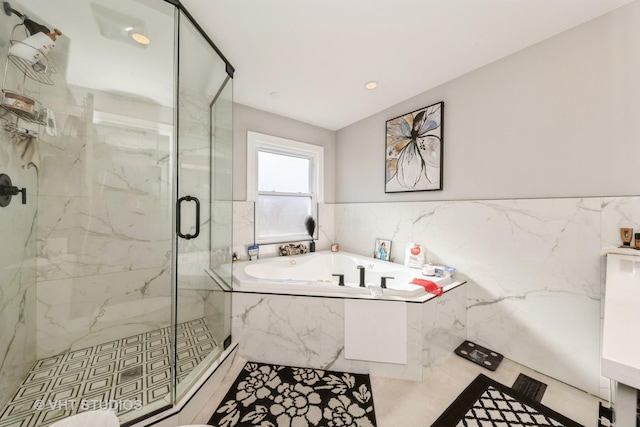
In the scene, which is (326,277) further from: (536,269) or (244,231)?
(536,269)

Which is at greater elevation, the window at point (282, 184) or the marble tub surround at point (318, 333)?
the window at point (282, 184)

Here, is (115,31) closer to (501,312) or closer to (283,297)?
(283,297)

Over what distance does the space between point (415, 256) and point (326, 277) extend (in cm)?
105

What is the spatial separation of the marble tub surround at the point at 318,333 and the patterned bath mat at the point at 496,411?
26 centimetres

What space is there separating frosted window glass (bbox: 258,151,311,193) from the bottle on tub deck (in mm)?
1509

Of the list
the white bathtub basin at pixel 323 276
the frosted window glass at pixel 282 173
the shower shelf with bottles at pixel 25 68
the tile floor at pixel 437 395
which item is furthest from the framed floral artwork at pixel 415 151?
the shower shelf with bottles at pixel 25 68

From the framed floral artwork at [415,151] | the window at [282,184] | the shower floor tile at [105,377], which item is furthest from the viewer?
the window at [282,184]

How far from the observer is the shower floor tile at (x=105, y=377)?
1227 millimetres

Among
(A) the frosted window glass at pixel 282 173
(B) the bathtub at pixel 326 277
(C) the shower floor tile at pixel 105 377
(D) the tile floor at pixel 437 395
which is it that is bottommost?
(D) the tile floor at pixel 437 395

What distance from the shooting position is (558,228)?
60.0 inches

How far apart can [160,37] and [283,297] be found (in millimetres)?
1937

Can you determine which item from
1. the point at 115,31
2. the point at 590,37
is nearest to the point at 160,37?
the point at 115,31

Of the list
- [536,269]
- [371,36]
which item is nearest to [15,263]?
[371,36]

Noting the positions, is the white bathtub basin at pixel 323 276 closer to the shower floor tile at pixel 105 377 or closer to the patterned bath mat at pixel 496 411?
the shower floor tile at pixel 105 377
